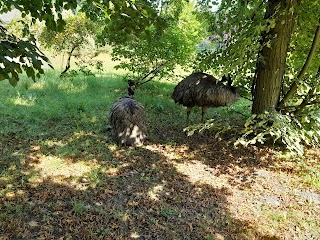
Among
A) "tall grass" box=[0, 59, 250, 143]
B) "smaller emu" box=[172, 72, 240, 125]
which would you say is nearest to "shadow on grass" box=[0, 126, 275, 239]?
"tall grass" box=[0, 59, 250, 143]

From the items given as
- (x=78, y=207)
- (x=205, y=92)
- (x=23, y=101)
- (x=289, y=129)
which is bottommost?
(x=78, y=207)

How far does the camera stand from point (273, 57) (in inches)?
302

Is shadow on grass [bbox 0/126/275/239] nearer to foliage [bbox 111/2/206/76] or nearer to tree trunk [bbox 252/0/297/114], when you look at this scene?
tree trunk [bbox 252/0/297/114]

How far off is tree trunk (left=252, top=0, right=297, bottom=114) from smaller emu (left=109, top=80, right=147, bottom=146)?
2885 millimetres

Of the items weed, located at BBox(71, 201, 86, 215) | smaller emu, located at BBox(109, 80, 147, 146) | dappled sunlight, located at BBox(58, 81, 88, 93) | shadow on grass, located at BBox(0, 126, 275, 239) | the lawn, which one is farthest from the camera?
dappled sunlight, located at BBox(58, 81, 88, 93)

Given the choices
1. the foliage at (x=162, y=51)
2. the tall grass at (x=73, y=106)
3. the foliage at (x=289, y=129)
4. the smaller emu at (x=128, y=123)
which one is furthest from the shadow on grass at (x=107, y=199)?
the foliage at (x=162, y=51)

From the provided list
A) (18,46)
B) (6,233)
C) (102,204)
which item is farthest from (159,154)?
(18,46)

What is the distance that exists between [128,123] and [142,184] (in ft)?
6.83

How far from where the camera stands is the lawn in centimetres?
474

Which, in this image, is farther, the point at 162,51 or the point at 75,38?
the point at 75,38

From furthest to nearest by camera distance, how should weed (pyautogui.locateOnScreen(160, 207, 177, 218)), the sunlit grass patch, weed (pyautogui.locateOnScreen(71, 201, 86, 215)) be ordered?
the sunlit grass patch < weed (pyautogui.locateOnScreen(160, 207, 177, 218)) < weed (pyautogui.locateOnScreen(71, 201, 86, 215))

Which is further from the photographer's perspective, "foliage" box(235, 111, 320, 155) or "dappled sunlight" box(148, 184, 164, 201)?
"foliage" box(235, 111, 320, 155)

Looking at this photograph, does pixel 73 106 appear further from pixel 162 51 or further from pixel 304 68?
pixel 304 68

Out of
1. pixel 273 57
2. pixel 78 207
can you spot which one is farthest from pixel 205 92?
pixel 78 207
